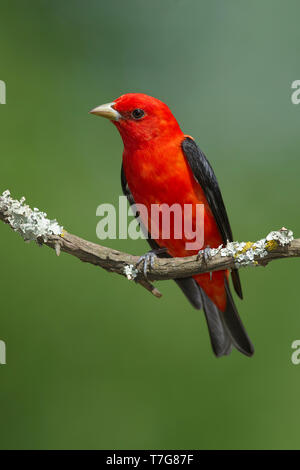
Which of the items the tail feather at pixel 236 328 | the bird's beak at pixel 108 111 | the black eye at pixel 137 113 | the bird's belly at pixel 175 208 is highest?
the black eye at pixel 137 113

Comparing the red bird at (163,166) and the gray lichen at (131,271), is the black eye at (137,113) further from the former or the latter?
the gray lichen at (131,271)

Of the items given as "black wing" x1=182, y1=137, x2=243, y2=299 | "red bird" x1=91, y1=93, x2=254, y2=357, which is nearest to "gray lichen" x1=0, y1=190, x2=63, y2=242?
"red bird" x1=91, y1=93, x2=254, y2=357

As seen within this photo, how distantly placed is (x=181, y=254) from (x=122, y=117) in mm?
1259

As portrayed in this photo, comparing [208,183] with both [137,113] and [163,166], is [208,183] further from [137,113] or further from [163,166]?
[137,113]

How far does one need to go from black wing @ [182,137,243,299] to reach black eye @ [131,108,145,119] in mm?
427

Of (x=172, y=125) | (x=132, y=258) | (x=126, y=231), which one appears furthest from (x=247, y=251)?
(x=126, y=231)

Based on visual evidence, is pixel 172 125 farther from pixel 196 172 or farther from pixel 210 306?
pixel 210 306

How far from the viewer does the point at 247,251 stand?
3.39 m

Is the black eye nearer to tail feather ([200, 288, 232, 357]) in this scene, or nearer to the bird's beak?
the bird's beak

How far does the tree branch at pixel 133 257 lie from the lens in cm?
335

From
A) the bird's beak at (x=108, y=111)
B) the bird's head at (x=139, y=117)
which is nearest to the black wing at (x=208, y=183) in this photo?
the bird's head at (x=139, y=117)

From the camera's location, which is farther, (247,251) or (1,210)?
(1,210)

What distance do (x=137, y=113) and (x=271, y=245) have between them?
5.10 feet

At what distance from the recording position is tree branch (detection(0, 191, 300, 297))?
335 centimetres
